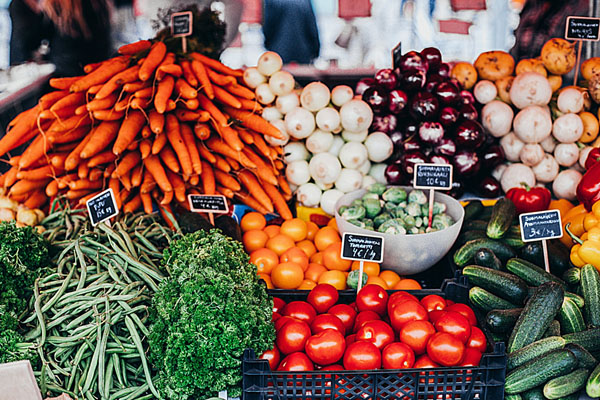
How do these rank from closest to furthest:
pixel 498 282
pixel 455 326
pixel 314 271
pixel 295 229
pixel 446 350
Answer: pixel 446 350
pixel 455 326
pixel 498 282
pixel 314 271
pixel 295 229

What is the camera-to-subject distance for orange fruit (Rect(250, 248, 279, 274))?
2.57 m

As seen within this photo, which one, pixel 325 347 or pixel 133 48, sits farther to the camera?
pixel 133 48

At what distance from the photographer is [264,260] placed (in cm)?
258

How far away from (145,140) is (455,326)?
188 centimetres

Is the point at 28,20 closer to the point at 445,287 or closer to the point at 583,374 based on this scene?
the point at 445,287

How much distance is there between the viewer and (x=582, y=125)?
315cm

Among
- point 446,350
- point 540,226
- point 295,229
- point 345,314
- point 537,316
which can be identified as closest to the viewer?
point 446,350

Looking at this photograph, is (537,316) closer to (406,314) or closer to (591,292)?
(591,292)

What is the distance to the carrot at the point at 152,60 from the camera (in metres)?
2.82

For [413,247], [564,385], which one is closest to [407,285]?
[413,247]

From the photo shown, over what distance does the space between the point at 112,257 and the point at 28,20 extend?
3.29 meters

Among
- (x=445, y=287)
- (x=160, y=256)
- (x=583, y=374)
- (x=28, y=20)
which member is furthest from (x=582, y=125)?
(x=28, y=20)

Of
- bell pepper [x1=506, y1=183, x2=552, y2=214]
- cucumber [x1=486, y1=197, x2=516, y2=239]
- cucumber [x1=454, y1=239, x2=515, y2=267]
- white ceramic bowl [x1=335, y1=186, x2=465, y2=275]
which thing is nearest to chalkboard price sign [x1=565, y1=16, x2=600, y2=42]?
bell pepper [x1=506, y1=183, x2=552, y2=214]

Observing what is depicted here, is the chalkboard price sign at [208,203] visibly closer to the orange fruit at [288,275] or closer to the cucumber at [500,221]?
the orange fruit at [288,275]
